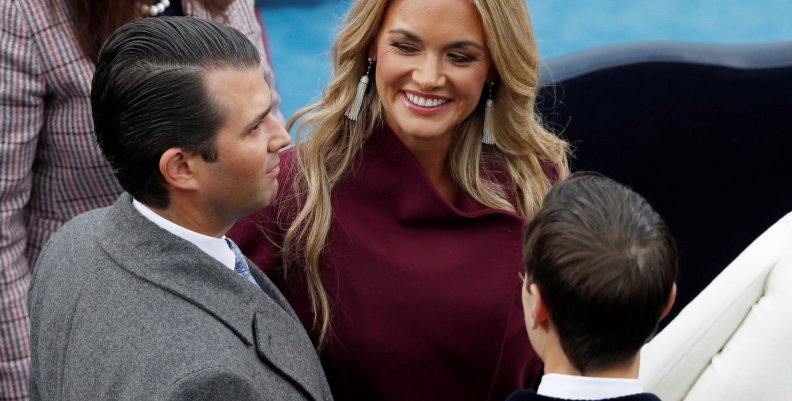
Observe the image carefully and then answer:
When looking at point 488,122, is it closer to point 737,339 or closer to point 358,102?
point 358,102

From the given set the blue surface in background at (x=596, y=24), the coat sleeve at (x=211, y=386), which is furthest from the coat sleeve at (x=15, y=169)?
the blue surface in background at (x=596, y=24)

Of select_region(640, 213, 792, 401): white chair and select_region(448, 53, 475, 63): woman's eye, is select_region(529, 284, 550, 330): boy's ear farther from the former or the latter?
select_region(448, 53, 475, 63): woman's eye

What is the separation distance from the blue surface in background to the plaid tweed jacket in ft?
12.1

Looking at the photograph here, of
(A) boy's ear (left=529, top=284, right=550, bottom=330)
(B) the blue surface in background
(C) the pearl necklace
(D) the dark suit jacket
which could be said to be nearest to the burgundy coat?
(D) the dark suit jacket

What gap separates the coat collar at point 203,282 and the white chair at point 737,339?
0.69 metres

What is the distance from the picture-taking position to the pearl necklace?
7.46 ft

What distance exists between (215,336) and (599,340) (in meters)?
0.53

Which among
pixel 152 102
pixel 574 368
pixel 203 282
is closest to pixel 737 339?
pixel 574 368

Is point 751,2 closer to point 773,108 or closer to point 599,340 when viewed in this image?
point 773,108

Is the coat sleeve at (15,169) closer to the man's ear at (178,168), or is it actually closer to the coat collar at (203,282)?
the coat collar at (203,282)

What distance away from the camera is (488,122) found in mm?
2242

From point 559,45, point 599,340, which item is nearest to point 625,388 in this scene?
point 599,340

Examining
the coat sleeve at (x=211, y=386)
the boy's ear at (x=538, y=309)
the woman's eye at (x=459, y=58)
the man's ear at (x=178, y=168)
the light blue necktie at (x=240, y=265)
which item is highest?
the woman's eye at (x=459, y=58)

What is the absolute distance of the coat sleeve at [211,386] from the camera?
1399 mm
